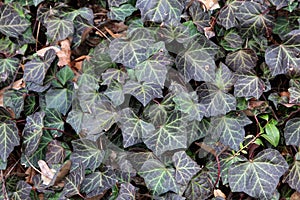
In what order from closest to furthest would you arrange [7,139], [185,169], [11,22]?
[185,169], [7,139], [11,22]

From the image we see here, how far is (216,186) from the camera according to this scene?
159cm

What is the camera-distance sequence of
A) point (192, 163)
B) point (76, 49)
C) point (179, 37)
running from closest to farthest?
point (192, 163), point (179, 37), point (76, 49)

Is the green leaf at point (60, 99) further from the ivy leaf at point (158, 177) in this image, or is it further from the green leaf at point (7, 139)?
the ivy leaf at point (158, 177)

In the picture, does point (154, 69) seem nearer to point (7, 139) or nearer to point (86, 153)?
point (86, 153)

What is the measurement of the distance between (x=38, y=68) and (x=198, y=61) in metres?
0.57

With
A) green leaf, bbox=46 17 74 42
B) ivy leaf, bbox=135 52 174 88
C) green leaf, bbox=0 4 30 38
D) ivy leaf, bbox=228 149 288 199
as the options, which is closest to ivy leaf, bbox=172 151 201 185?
ivy leaf, bbox=228 149 288 199

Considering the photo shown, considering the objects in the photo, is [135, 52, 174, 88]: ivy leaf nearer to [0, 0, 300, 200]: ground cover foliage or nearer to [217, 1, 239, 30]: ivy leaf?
[0, 0, 300, 200]: ground cover foliage

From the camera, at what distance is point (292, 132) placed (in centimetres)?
157

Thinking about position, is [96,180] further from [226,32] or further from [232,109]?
[226,32]

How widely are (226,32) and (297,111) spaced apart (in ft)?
1.24

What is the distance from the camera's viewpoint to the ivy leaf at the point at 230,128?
1562mm

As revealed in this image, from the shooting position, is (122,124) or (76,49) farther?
(76,49)

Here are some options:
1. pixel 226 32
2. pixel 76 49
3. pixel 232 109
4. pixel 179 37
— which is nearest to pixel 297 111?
pixel 232 109

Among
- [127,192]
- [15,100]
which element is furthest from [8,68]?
[127,192]
